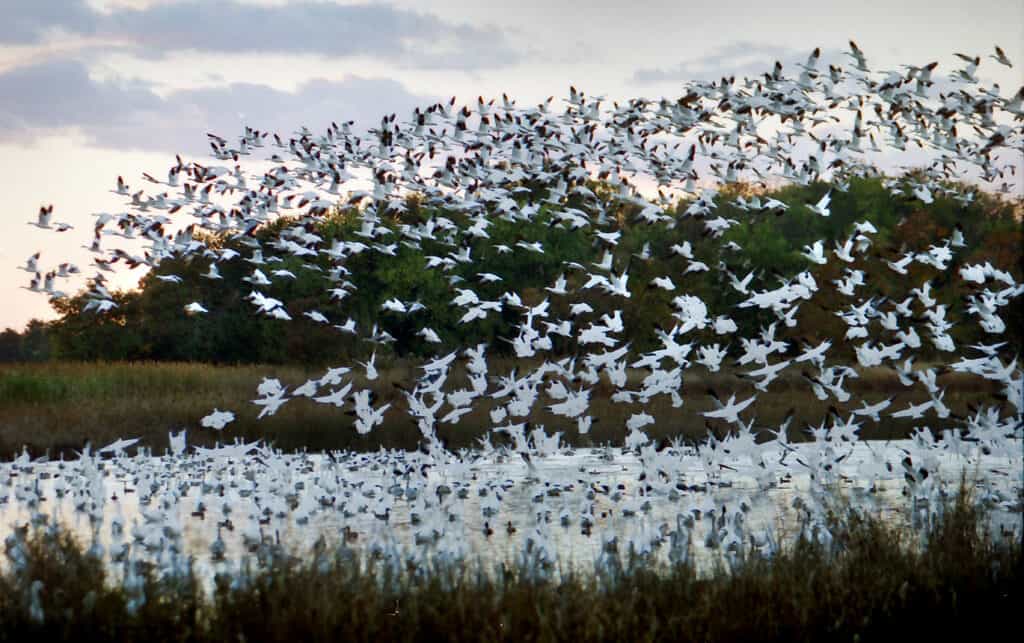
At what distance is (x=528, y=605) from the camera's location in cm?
1017

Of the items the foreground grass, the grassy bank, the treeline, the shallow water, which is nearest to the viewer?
the foreground grass

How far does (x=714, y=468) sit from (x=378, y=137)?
32.1 feet

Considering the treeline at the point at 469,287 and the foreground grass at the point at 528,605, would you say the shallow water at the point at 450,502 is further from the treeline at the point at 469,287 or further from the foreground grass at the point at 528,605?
the treeline at the point at 469,287

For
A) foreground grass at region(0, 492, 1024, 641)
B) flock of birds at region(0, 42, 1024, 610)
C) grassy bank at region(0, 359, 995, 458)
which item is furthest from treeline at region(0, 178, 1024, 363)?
foreground grass at region(0, 492, 1024, 641)

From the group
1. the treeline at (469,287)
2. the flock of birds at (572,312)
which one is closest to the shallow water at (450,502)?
the flock of birds at (572,312)

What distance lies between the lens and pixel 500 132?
26047mm

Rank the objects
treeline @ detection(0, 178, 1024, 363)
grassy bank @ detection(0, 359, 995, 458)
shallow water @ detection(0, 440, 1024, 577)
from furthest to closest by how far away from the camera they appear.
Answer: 1. treeline @ detection(0, 178, 1024, 363)
2. grassy bank @ detection(0, 359, 995, 458)
3. shallow water @ detection(0, 440, 1024, 577)

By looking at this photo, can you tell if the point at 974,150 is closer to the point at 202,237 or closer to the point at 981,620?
the point at 981,620

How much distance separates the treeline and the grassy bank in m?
15.2

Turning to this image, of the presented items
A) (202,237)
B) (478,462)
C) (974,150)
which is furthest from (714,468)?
(202,237)

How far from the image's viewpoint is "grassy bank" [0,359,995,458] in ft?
94.0

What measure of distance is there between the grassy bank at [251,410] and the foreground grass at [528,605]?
17145mm

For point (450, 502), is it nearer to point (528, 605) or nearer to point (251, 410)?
point (528, 605)

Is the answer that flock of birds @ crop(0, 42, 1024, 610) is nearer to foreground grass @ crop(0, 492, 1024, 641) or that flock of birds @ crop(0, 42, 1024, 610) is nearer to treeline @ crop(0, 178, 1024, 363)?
foreground grass @ crop(0, 492, 1024, 641)
